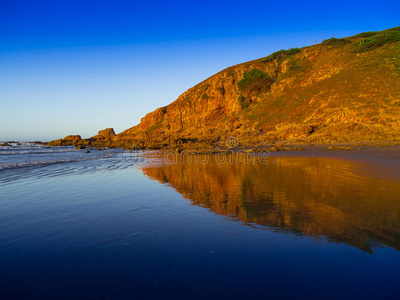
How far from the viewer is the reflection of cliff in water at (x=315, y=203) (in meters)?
3.78

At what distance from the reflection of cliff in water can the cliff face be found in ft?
55.0

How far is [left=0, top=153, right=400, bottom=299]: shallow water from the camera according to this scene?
8.16 ft

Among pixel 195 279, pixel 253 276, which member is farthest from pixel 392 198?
pixel 195 279

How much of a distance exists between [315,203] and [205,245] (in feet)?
10.2

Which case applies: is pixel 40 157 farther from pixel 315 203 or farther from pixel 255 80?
pixel 255 80

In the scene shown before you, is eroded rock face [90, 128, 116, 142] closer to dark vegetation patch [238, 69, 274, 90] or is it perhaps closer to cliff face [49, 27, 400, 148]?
cliff face [49, 27, 400, 148]

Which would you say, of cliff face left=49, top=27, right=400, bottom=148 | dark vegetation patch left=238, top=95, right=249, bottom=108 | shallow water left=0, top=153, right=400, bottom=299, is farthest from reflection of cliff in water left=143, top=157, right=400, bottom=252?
dark vegetation patch left=238, top=95, right=249, bottom=108

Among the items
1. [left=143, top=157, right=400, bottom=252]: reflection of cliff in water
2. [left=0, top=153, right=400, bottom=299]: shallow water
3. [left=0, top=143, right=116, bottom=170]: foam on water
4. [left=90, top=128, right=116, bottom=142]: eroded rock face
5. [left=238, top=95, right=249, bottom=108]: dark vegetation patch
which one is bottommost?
[left=143, top=157, right=400, bottom=252]: reflection of cliff in water

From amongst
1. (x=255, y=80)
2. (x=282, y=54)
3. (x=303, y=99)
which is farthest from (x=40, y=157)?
(x=282, y=54)

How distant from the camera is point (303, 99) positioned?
109ft

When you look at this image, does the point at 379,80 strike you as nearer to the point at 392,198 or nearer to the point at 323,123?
the point at 323,123

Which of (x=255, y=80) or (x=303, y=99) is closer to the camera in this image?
(x=303, y=99)

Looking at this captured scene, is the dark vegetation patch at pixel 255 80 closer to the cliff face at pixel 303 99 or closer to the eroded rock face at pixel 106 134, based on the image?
the cliff face at pixel 303 99

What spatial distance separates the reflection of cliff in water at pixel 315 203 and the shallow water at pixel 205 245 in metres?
0.03
